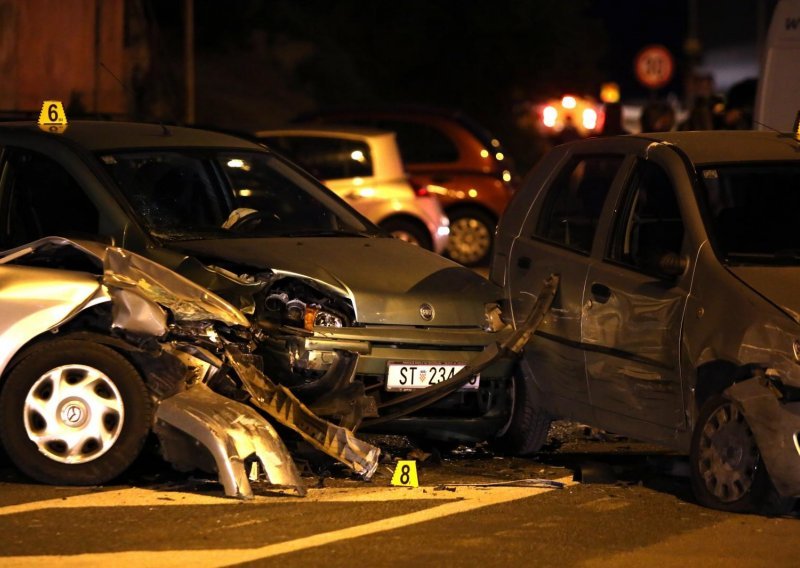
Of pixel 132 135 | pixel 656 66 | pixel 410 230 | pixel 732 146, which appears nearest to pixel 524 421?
pixel 732 146

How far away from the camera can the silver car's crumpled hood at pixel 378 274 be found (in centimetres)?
847

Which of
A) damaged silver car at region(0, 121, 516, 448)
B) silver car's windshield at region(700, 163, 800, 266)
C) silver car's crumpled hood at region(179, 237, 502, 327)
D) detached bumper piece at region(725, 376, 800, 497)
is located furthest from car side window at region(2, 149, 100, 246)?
detached bumper piece at region(725, 376, 800, 497)

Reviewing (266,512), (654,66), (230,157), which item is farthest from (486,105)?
(266,512)

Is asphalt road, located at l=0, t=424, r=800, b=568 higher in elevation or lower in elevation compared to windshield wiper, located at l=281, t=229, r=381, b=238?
lower

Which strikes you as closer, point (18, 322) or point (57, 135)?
point (18, 322)

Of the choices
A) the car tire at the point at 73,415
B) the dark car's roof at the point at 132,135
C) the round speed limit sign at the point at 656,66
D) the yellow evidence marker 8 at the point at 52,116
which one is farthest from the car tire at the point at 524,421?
the round speed limit sign at the point at 656,66

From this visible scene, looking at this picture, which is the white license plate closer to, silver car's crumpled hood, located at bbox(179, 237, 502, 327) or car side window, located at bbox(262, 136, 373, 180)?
silver car's crumpled hood, located at bbox(179, 237, 502, 327)

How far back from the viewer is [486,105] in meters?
44.8

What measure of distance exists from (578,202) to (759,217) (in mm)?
1113

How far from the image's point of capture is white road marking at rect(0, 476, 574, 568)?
652 cm

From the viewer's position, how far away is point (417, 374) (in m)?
8.48

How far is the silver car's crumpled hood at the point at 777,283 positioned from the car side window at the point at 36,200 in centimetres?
340

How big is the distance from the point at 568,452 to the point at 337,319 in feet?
5.04

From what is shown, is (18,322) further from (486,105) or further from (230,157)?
(486,105)
